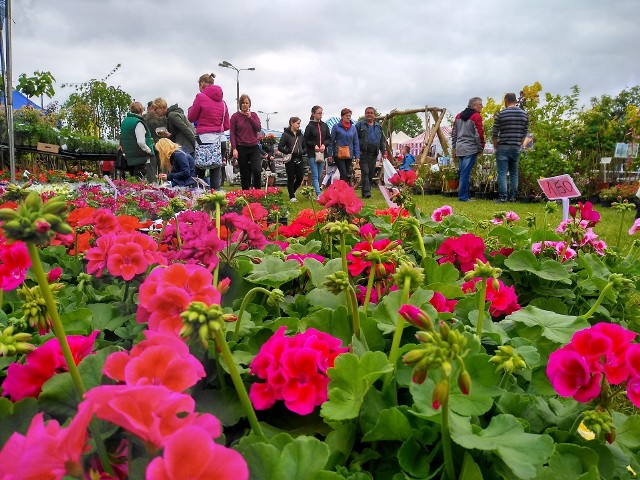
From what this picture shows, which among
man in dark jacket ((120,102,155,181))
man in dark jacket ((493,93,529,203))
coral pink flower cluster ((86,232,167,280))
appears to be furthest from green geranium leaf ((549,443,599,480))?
man in dark jacket ((493,93,529,203))

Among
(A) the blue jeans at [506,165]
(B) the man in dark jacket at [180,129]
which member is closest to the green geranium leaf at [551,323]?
(B) the man in dark jacket at [180,129]

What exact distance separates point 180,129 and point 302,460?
8.18m

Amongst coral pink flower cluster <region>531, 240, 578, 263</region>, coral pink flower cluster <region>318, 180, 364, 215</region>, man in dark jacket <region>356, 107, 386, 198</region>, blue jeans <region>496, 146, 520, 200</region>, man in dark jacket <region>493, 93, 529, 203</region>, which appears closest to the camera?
coral pink flower cluster <region>318, 180, 364, 215</region>

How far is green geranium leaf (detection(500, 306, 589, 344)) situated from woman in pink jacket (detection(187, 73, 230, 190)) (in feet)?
21.9

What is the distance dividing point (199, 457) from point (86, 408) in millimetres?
89

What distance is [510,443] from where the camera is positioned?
0.66 m

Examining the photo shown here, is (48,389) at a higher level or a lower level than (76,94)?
lower

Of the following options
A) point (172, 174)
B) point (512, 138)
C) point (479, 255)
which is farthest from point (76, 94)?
point (479, 255)

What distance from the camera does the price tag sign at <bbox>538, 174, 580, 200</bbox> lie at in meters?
2.36

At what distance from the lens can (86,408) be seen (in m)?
0.39

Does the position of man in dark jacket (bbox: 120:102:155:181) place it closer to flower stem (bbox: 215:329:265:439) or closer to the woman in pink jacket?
the woman in pink jacket

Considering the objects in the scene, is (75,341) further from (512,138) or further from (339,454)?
(512,138)

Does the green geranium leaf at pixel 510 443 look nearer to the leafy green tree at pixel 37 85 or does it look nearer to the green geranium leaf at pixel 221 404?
the green geranium leaf at pixel 221 404

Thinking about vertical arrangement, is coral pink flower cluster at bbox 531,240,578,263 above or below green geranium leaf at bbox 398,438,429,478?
above
